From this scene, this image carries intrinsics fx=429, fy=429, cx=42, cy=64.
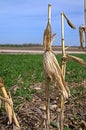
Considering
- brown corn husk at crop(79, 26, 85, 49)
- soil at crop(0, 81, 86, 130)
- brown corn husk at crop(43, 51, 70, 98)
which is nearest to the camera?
brown corn husk at crop(43, 51, 70, 98)

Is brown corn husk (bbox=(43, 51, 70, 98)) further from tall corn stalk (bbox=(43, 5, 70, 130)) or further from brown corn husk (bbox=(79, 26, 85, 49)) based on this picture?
brown corn husk (bbox=(79, 26, 85, 49))

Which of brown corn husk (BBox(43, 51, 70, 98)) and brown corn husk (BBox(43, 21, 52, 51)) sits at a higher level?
brown corn husk (BBox(43, 21, 52, 51))

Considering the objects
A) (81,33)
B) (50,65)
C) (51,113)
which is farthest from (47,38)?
(51,113)

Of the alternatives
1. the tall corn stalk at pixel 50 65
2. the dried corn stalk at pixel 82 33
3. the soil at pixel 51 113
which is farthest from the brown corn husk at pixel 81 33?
the soil at pixel 51 113

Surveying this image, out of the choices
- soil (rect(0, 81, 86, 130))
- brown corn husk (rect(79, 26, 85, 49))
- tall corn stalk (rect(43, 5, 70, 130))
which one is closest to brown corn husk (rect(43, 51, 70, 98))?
tall corn stalk (rect(43, 5, 70, 130))

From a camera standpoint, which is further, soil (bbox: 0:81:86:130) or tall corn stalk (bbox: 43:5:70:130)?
soil (bbox: 0:81:86:130)

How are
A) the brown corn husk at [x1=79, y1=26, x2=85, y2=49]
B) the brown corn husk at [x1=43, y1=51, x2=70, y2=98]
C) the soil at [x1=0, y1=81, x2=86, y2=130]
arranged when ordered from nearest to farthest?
the brown corn husk at [x1=43, y1=51, x2=70, y2=98] → the brown corn husk at [x1=79, y1=26, x2=85, y2=49] → the soil at [x1=0, y1=81, x2=86, y2=130]

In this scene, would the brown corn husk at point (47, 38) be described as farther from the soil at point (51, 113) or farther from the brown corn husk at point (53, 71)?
the soil at point (51, 113)

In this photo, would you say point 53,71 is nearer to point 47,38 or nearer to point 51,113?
point 47,38

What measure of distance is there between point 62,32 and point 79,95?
10.5 feet

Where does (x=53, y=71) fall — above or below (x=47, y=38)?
below

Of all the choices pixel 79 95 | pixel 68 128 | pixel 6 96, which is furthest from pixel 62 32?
pixel 79 95

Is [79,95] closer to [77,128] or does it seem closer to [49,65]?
[77,128]

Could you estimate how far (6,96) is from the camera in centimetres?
412
